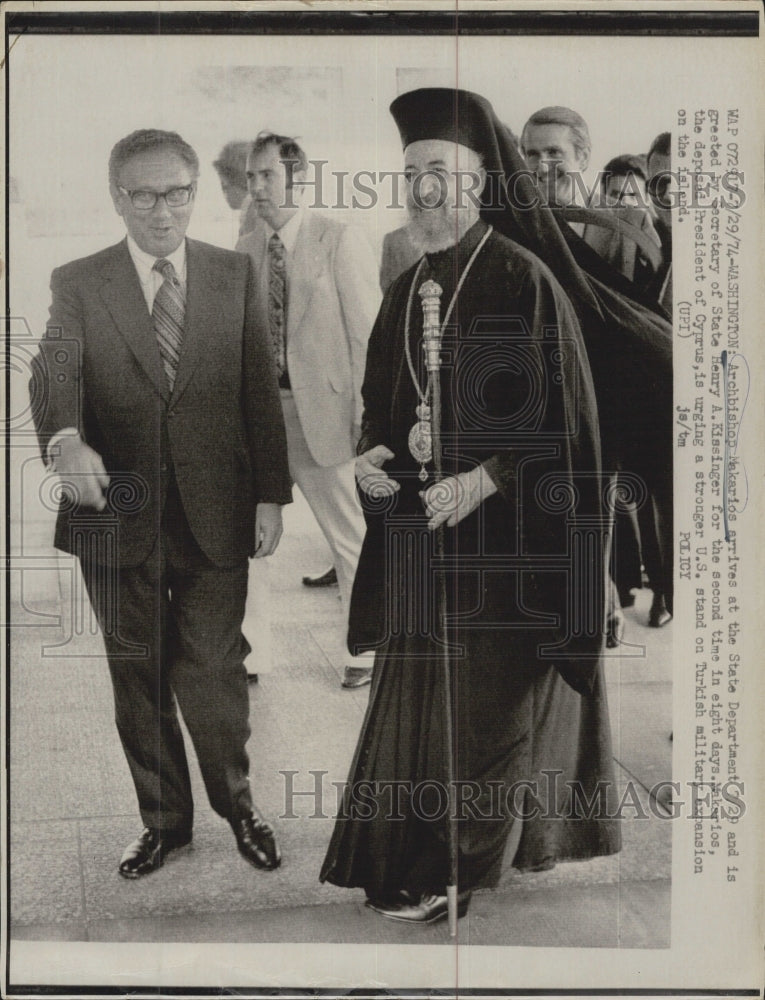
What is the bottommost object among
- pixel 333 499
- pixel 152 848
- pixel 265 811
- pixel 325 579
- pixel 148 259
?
pixel 152 848

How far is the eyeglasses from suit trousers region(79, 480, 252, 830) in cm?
89

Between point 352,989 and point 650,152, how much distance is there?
2.47 meters

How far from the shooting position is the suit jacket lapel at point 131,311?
3633mm

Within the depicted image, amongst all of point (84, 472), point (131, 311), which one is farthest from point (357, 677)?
point (131, 311)

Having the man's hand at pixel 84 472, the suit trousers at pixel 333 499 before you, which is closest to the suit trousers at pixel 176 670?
the man's hand at pixel 84 472

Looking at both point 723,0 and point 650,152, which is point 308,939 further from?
point 723,0

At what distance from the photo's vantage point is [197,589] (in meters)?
3.65

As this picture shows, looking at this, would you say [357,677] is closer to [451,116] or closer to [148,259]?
[148,259]

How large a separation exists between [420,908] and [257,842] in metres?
0.49

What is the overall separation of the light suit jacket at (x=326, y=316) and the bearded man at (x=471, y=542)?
51 millimetres

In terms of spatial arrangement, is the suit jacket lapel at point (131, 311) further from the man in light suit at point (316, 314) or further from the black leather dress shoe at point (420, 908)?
the black leather dress shoe at point (420, 908)

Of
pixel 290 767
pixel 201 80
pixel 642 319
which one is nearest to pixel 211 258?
pixel 201 80

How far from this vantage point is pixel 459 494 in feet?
11.9
